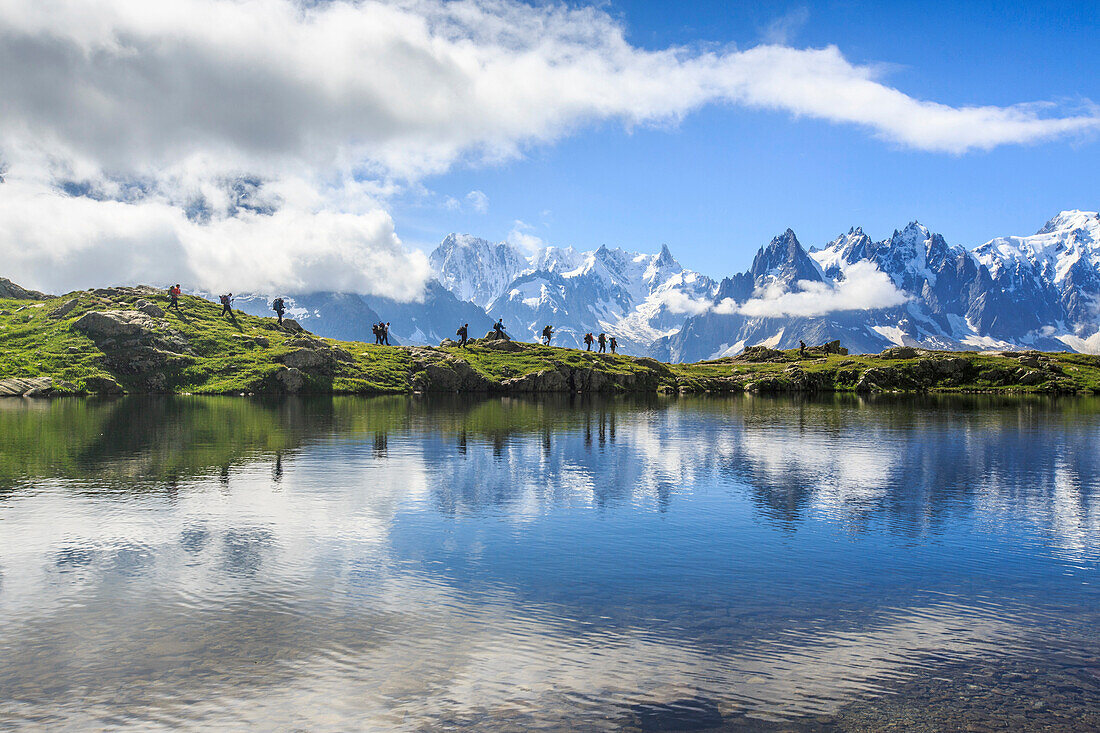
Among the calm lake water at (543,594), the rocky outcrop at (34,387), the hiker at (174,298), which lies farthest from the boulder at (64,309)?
the calm lake water at (543,594)

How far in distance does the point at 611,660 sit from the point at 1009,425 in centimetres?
9377

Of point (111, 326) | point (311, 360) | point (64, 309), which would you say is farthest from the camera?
point (64, 309)

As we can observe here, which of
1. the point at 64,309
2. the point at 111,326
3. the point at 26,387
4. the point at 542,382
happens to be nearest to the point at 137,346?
the point at 111,326

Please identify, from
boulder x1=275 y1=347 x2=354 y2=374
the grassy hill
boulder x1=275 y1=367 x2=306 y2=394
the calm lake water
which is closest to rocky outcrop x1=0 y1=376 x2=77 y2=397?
the grassy hill

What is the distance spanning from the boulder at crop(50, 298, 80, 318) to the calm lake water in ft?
488

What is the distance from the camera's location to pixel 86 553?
1185 inches

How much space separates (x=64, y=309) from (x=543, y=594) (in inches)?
7945

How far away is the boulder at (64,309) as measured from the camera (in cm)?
17812

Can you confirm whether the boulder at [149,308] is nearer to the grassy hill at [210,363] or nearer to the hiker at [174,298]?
the grassy hill at [210,363]

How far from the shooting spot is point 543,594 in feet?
83.6

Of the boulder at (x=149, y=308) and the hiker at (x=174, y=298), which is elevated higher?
the hiker at (x=174, y=298)

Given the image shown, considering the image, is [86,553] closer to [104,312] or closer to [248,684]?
[248,684]

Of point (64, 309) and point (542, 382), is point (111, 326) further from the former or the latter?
point (542, 382)

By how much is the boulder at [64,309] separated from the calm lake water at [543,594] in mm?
148883
